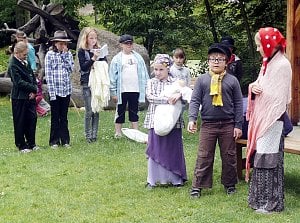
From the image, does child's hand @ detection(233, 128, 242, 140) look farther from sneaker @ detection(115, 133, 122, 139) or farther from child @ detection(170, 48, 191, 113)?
sneaker @ detection(115, 133, 122, 139)

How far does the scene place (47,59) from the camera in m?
9.11

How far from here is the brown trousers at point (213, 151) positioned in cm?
652

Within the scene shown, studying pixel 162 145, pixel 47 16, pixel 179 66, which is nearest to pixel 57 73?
pixel 179 66

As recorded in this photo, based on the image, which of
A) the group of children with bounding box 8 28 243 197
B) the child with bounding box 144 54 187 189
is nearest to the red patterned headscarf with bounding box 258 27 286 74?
the group of children with bounding box 8 28 243 197

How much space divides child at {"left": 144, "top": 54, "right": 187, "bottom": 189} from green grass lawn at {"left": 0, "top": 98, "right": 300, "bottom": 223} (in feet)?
0.52

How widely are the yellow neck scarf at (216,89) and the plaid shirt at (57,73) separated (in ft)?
11.0

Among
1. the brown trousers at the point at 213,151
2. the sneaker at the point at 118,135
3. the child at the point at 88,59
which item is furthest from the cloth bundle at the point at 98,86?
the brown trousers at the point at 213,151

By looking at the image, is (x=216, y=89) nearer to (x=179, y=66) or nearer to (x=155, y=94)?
(x=155, y=94)

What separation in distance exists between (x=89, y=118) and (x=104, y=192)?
2.89 m

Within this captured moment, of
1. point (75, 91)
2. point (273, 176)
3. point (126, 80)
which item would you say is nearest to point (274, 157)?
point (273, 176)

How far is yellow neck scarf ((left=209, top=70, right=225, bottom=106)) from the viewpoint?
6348mm

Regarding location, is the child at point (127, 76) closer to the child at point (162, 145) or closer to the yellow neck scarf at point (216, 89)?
the child at point (162, 145)

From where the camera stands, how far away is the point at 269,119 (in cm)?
595

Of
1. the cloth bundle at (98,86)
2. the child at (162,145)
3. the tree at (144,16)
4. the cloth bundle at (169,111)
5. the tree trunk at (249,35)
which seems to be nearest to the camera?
the cloth bundle at (169,111)
